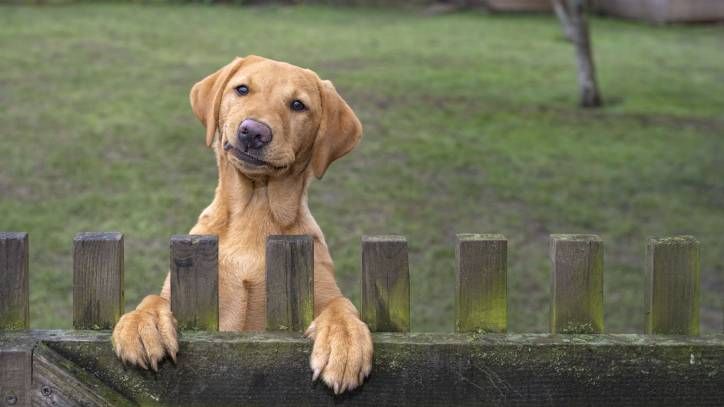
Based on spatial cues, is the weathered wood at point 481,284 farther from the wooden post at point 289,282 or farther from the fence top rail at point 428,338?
the wooden post at point 289,282

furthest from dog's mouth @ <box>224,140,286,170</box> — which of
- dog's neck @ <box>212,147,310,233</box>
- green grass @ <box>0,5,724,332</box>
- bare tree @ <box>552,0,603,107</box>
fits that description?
bare tree @ <box>552,0,603,107</box>

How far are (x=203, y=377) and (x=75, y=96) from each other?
31.5 ft

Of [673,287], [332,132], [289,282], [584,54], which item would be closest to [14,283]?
[289,282]

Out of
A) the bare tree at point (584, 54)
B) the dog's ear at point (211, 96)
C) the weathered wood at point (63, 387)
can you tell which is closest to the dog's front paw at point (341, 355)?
the weathered wood at point (63, 387)

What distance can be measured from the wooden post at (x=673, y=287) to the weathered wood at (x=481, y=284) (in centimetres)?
35

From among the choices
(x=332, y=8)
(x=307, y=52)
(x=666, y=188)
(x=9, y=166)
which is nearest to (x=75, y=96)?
(x=9, y=166)

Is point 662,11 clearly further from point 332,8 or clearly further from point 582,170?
point 582,170

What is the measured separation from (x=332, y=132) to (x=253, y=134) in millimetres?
352

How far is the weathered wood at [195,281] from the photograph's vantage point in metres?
2.67

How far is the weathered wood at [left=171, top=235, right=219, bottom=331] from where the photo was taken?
2672 mm

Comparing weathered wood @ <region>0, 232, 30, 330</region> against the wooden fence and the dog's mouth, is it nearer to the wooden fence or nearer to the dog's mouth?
the wooden fence

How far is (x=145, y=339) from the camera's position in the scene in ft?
8.35

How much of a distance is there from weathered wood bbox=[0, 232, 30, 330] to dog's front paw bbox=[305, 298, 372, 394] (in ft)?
2.24

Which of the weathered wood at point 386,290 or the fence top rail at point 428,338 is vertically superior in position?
the weathered wood at point 386,290
